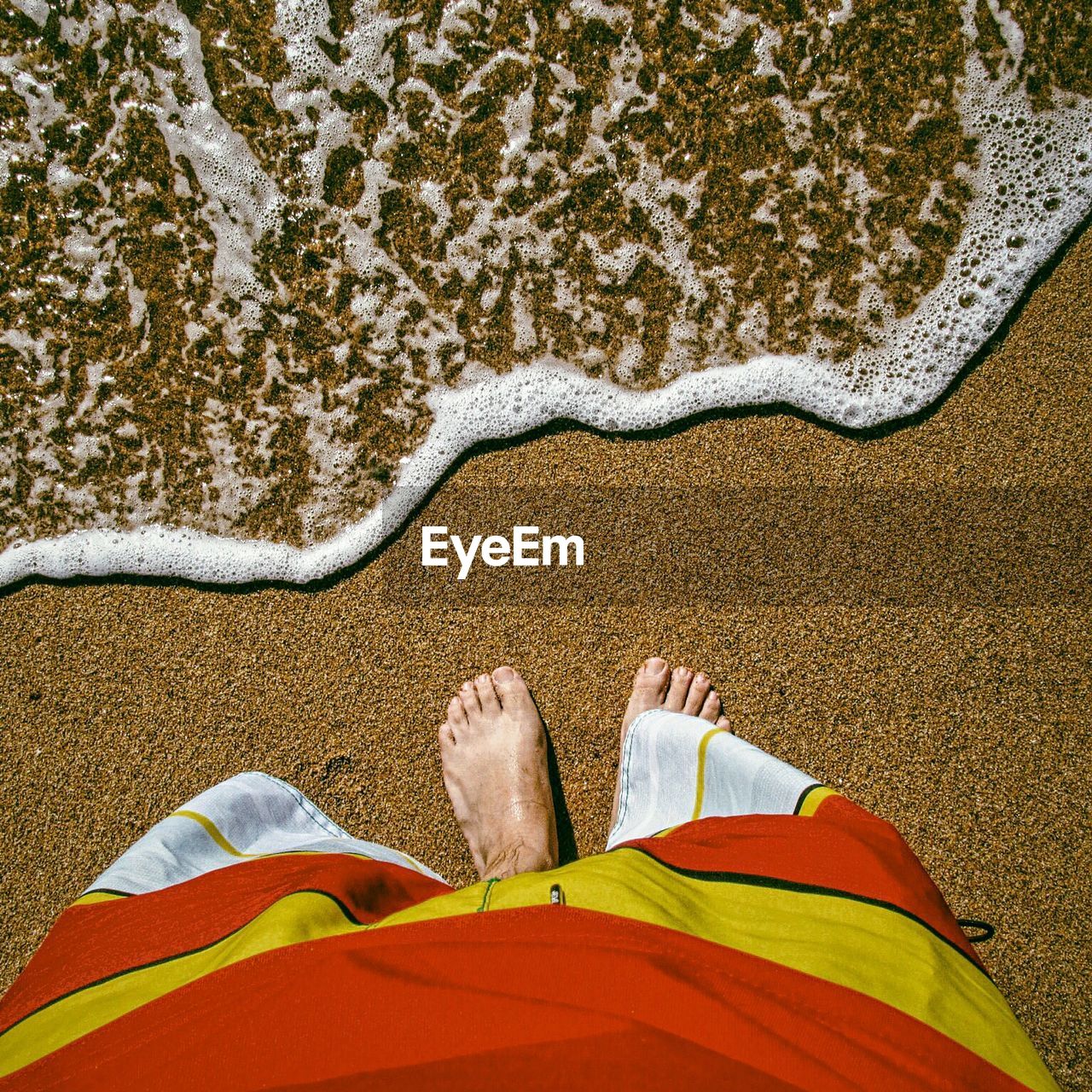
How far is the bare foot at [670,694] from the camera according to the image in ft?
5.20

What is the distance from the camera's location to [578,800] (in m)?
1.63

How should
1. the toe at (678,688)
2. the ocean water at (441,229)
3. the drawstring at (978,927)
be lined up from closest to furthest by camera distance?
the drawstring at (978,927)
the toe at (678,688)
the ocean water at (441,229)

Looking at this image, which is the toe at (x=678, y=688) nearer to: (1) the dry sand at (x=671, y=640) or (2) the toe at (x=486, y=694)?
(1) the dry sand at (x=671, y=640)

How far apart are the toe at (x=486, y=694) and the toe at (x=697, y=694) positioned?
1.37 feet

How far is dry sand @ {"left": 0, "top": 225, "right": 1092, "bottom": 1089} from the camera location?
1596 millimetres

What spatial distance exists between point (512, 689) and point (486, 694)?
60 millimetres

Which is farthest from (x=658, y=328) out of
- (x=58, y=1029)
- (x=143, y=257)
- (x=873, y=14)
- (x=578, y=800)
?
(x=58, y=1029)

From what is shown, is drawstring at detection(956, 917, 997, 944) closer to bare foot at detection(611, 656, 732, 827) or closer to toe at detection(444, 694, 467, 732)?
bare foot at detection(611, 656, 732, 827)


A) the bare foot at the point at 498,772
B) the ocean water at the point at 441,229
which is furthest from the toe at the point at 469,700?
the ocean water at the point at 441,229

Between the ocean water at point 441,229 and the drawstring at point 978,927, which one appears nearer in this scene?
the drawstring at point 978,927

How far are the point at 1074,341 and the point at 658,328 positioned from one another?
3.06 feet

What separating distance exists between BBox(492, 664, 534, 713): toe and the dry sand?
0.03 meters

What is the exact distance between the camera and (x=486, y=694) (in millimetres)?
1643

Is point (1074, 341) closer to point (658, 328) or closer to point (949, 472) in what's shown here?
point (949, 472)
